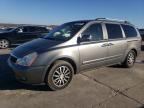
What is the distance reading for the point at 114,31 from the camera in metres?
6.18

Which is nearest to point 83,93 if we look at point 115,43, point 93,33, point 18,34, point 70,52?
point 70,52

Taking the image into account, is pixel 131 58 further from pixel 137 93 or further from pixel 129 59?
pixel 137 93

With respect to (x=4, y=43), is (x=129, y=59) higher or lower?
lower

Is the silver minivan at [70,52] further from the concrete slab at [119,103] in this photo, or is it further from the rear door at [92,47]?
the concrete slab at [119,103]

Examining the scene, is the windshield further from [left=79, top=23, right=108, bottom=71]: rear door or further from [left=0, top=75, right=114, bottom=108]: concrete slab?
[left=0, top=75, right=114, bottom=108]: concrete slab

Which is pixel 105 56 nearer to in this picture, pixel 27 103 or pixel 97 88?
pixel 97 88

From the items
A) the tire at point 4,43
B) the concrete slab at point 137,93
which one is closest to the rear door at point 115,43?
the concrete slab at point 137,93

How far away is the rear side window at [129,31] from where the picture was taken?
6623mm

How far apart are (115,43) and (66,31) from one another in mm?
1585

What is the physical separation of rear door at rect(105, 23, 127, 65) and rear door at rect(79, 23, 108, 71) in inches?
10.4

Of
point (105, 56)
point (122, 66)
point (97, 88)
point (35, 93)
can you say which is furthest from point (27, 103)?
point (122, 66)

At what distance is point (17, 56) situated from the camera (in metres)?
4.63

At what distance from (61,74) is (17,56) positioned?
1122 millimetres

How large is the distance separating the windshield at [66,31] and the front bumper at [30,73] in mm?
1135
